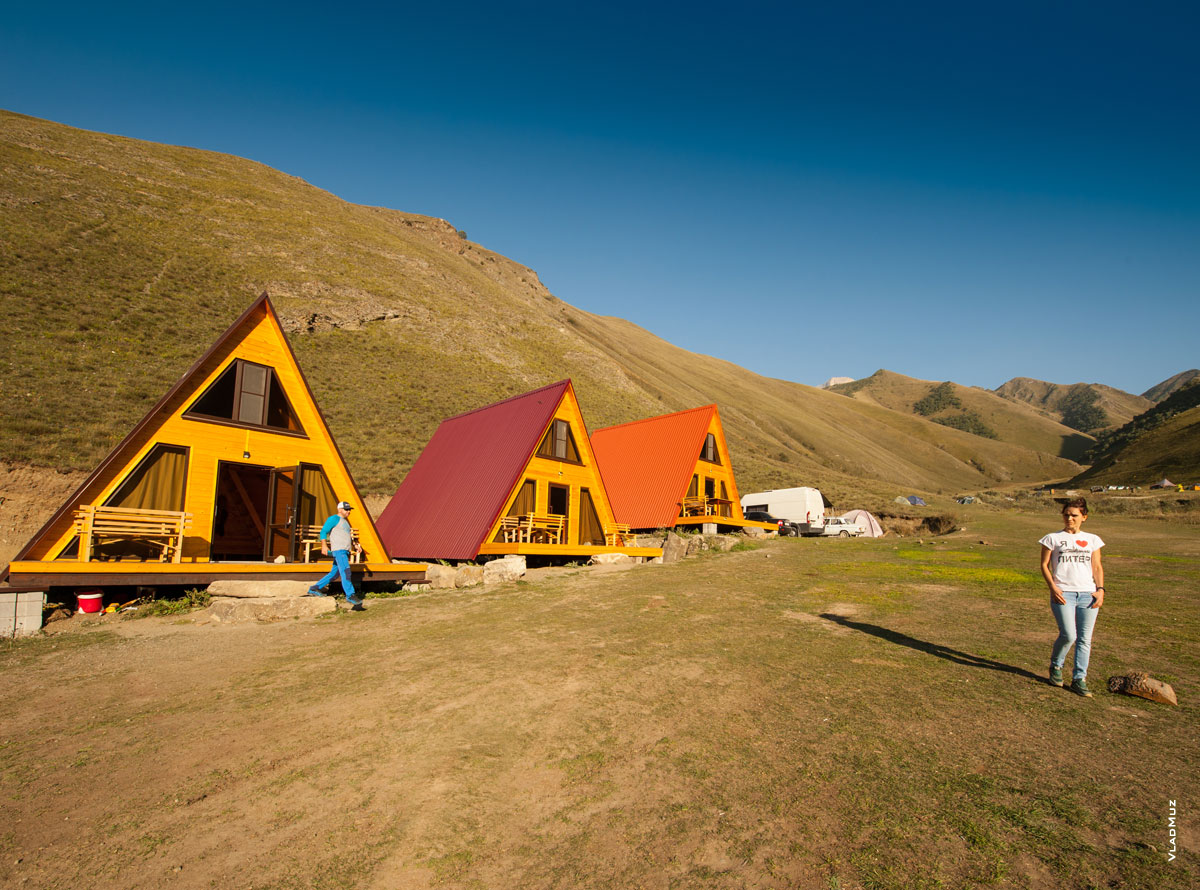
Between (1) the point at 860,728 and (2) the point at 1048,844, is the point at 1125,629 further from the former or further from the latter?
(2) the point at 1048,844

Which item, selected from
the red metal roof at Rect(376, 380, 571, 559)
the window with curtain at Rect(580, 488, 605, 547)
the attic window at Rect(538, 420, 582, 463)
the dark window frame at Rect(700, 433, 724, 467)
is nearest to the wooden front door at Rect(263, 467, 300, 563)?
the red metal roof at Rect(376, 380, 571, 559)

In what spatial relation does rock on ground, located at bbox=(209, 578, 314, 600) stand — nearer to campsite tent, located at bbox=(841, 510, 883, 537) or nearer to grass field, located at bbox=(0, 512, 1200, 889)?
grass field, located at bbox=(0, 512, 1200, 889)

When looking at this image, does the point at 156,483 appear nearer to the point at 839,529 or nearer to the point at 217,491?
the point at 217,491

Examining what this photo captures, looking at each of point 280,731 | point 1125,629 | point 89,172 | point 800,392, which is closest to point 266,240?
point 89,172

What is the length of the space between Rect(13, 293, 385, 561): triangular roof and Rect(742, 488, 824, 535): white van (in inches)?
1192

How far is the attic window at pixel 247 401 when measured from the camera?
15.1 metres

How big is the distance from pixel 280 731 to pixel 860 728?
6356 millimetres

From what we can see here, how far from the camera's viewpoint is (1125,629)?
977 cm

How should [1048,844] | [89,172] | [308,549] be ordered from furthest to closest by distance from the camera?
[89,172]
[308,549]
[1048,844]

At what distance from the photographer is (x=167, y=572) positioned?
1270 centimetres

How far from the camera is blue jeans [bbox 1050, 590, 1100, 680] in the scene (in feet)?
22.3

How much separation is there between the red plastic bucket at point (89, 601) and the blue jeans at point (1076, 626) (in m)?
16.9

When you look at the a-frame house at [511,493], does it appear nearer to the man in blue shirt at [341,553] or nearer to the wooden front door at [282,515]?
the wooden front door at [282,515]

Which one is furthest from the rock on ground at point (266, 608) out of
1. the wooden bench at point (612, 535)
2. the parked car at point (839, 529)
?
the parked car at point (839, 529)
